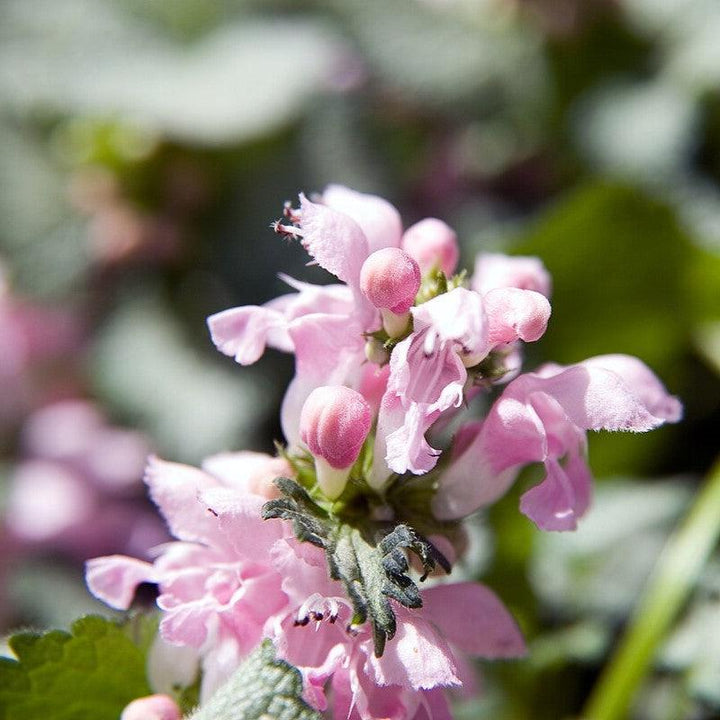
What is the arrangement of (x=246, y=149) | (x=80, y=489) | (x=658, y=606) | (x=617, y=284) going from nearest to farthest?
(x=658, y=606) → (x=617, y=284) → (x=80, y=489) → (x=246, y=149)

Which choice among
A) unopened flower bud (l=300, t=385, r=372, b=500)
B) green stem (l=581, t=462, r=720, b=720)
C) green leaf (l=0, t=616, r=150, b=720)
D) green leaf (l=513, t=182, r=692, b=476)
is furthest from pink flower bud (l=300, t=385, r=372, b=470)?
green leaf (l=513, t=182, r=692, b=476)

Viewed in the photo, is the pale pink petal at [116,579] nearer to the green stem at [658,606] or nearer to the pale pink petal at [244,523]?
the pale pink petal at [244,523]

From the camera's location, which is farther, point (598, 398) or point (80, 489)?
point (80, 489)

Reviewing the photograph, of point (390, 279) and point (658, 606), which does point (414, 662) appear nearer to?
point (390, 279)

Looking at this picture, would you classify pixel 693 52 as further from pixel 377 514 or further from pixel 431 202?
pixel 377 514

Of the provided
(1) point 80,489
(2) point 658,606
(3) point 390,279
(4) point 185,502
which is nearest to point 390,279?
(3) point 390,279

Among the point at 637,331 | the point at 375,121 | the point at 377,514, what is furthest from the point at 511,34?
the point at 377,514

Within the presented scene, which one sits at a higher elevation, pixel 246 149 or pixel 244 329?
pixel 244 329
